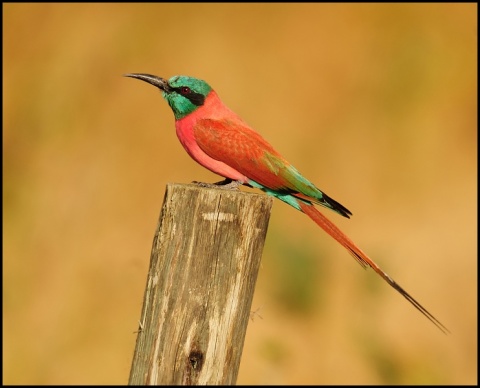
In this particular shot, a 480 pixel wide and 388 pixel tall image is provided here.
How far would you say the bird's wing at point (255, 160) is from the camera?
3953 mm

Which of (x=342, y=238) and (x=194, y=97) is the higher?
(x=194, y=97)

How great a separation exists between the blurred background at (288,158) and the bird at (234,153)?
4.78 feet

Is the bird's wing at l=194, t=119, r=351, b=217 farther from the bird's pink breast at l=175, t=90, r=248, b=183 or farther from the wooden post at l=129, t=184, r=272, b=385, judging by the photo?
the wooden post at l=129, t=184, r=272, b=385

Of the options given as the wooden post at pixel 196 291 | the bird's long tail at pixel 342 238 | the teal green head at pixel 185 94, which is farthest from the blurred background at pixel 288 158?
the wooden post at pixel 196 291

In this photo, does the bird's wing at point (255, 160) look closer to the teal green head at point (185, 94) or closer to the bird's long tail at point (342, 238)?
the bird's long tail at point (342, 238)

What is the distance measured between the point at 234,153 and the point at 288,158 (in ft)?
10.5

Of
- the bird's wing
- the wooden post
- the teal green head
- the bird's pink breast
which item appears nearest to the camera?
the wooden post

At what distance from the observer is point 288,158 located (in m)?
7.20

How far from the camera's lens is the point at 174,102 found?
14.0ft

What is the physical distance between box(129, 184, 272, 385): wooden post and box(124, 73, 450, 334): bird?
2.96 ft

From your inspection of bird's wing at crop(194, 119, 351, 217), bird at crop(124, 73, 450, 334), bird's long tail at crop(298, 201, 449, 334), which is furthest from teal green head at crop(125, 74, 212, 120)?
bird's long tail at crop(298, 201, 449, 334)

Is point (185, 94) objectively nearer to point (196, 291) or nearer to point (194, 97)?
point (194, 97)

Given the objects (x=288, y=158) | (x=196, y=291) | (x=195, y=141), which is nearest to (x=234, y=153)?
(x=195, y=141)

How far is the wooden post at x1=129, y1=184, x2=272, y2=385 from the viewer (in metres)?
2.96
